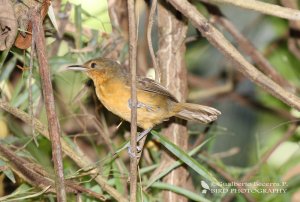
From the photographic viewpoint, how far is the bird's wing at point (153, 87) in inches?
124

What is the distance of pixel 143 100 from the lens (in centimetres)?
327

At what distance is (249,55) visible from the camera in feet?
13.3

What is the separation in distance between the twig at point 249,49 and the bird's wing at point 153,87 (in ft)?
3.15

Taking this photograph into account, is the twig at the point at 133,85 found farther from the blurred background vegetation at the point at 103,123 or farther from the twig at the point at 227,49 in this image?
the twig at the point at 227,49

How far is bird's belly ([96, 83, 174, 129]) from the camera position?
3145 mm

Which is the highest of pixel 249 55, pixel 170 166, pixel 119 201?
pixel 249 55

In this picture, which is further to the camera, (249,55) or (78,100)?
(249,55)

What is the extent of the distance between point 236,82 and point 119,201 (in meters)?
2.22

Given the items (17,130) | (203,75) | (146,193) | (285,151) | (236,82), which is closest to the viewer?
(146,193)

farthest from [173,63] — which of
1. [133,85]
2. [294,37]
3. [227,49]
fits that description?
[294,37]

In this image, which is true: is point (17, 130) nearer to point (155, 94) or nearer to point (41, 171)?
point (41, 171)

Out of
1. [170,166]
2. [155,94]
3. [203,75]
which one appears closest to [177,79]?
[155,94]

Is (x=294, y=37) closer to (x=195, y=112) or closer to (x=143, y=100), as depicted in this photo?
(x=195, y=112)

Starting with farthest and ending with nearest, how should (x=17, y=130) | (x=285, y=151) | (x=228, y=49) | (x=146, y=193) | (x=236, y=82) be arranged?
(x=236, y=82), (x=285, y=151), (x=17, y=130), (x=146, y=193), (x=228, y=49)
